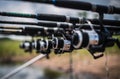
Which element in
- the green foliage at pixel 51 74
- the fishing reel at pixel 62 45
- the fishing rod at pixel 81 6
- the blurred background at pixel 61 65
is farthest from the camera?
the green foliage at pixel 51 74

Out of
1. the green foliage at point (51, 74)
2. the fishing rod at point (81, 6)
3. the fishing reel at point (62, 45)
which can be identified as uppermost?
the fishing rod at point (81, 6)

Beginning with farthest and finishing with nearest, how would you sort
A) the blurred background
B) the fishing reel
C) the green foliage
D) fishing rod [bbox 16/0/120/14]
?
the green foliage → the blurred background → the fishing reel → fishing rod [bbox 16/0/120/14]

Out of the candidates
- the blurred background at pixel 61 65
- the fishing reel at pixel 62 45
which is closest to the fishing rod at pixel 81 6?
the fishing reel at pixel 62 45

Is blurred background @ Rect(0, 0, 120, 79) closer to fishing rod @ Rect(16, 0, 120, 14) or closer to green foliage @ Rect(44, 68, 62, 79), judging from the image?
green foliage @ Rect(44, 68, 62, 79)

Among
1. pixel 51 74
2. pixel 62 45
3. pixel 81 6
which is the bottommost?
pixel 51 74

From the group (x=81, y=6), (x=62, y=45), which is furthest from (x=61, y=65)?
(x=81, y=6)

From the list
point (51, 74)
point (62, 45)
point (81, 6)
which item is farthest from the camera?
point (51, 74)

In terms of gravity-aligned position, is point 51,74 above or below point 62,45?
below

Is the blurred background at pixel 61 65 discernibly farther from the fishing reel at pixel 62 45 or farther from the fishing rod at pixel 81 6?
the fishing rod at pixel 81 6

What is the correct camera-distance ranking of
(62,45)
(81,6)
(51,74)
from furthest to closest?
(51,74) → (62,45) → (81,6)

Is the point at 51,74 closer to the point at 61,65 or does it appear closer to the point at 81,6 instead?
the point at 61,65

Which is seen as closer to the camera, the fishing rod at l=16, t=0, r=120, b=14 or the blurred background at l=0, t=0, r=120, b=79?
the fishing rod at l=16, t=0, r=120, b=14

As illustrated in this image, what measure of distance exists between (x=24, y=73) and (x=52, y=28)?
106 inches

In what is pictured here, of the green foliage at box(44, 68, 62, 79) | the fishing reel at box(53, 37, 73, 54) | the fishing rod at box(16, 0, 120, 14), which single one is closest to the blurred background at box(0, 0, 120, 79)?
the green foliage at box(44, 68, 62, 79)
